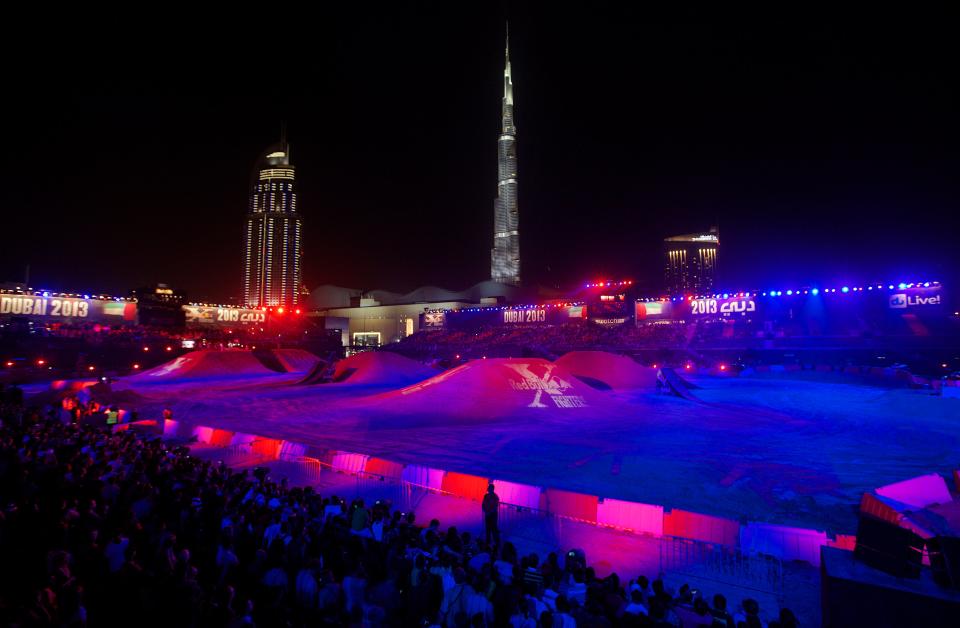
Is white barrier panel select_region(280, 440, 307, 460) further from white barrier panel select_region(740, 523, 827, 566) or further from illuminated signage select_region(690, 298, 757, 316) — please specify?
illuminated signage select_region(690, 298, 757, 316)

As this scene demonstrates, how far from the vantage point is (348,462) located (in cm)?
1377

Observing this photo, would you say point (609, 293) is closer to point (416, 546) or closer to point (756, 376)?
point (756, 376)

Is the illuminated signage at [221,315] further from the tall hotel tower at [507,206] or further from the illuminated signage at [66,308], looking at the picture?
the tall hotel tower at [507,206]

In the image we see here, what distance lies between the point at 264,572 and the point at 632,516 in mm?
6471

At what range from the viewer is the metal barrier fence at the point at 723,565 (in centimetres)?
748

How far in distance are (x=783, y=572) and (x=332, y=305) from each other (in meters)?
110

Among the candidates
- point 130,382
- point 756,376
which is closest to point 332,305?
point 130,382

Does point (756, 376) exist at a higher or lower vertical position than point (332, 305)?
lower

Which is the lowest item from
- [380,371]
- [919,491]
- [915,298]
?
[919,491]

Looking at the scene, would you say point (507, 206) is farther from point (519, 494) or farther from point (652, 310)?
point (519, 494)

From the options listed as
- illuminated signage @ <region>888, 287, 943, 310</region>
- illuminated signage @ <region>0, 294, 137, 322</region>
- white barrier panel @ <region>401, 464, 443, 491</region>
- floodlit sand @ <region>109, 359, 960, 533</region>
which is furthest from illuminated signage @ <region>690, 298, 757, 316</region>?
illuminated signage @ <region>0, 294, 137, 322</region>

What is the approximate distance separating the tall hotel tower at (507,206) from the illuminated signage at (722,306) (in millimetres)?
73629

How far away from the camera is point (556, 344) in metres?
61.3

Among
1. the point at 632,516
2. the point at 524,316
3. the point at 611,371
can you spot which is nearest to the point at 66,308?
the point at 524,316
